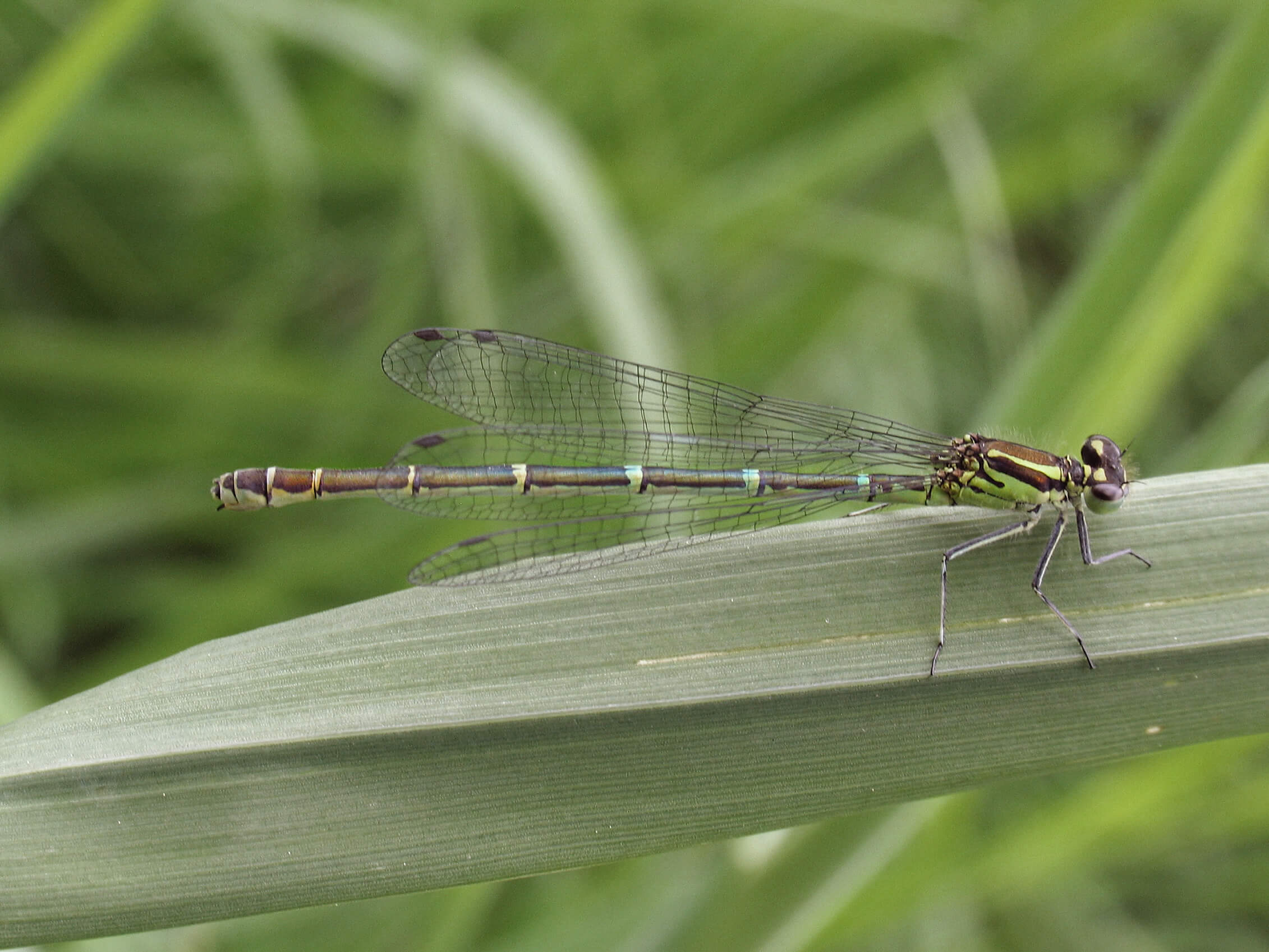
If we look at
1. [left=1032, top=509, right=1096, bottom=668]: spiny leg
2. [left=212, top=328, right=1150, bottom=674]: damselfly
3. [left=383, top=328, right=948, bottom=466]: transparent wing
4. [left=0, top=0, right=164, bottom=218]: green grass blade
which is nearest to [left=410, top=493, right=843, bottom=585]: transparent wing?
[left=212, top=328, right=1150, bottom=674]: damselfly

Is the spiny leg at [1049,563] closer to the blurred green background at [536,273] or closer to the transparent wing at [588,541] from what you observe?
the transparent wing at [588,541]

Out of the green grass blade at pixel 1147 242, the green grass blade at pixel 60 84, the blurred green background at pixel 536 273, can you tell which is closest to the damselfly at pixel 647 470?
the green grass blade at pixel 1147 242

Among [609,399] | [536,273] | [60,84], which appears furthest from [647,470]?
[536,273]

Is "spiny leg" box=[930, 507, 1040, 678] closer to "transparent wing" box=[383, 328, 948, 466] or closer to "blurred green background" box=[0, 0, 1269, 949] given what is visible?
"transparent wing" box=[383, 328, 948, 466]

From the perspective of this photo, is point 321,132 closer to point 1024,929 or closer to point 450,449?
point 450,449

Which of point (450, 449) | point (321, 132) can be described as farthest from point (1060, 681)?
point (321, 132)

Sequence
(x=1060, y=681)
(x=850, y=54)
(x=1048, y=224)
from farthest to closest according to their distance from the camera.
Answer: (x=1048, y=224), (x=850, y=54), (x=1060, y=681)
